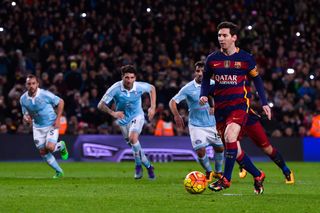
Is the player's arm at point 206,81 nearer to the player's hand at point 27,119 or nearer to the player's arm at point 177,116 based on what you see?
the player's arm at point 177,116

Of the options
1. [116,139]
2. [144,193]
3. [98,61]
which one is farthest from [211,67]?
[98,61]

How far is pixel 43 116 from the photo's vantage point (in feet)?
61.6

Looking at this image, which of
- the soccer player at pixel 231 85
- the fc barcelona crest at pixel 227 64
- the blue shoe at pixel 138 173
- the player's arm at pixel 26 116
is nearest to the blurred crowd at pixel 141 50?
the player's arm at pixel 26 116

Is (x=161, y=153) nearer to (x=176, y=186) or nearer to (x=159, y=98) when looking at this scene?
(x=159, y=98)

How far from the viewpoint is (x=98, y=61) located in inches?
1177

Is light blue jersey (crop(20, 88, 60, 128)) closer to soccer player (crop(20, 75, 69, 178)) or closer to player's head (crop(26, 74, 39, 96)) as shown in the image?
soccer player (crop(20, 75, 69, 178))

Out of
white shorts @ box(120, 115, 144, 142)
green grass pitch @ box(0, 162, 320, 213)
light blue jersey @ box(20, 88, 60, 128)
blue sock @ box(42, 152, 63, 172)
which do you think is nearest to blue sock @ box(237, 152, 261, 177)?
green grass pitch @ box(0, 162, 320, 213)

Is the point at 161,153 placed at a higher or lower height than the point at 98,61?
lower

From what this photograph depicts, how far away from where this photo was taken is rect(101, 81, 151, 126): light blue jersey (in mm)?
17859

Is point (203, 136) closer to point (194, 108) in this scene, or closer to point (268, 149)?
point (194, 108)

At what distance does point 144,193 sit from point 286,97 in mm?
18545

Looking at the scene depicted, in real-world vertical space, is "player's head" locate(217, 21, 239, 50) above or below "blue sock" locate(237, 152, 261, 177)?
above

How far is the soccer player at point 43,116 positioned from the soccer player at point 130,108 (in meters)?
1.26

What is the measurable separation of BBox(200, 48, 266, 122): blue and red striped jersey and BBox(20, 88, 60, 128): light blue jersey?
6285 mm
